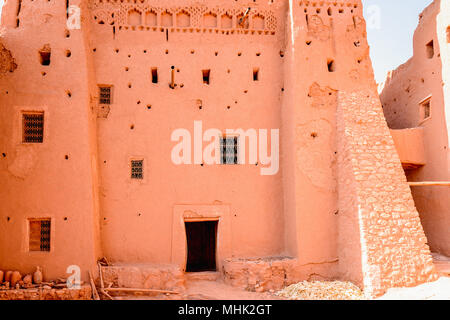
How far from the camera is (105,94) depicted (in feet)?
40.6

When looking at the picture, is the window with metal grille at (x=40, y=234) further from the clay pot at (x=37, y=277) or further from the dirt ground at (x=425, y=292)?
the dirt ground at (x=425, y=292)

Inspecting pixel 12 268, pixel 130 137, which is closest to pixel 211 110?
pixel 130 137

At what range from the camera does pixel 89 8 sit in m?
12.5

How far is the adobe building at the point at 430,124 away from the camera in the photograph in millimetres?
12234

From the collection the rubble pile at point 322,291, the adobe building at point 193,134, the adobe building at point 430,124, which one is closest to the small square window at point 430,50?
the adobe building at point 430,124

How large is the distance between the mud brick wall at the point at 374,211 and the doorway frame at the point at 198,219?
10.5ft

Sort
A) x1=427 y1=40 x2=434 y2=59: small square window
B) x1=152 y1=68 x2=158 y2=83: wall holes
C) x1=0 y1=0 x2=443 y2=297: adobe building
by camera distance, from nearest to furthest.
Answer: x1=0 y1=0 x2=443 y2=297: adobe building < x1=152 y1=68 x2=158 y2=83: wall holes < x1=427 y1=40 x2=434 y2=59: small square window

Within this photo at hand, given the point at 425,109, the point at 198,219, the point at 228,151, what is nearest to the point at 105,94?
the point at 228,151

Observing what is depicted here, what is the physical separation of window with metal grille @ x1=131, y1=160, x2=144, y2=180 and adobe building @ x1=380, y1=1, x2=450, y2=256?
7831 millimetres

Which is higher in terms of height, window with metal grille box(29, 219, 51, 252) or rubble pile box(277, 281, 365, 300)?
window with metal grille box(29, 219, 51, 252)

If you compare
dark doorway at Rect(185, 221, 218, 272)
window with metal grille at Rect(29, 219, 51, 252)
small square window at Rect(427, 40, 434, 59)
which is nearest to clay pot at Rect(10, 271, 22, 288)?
window with metal grille at Rect(29, 219, 51, 252)

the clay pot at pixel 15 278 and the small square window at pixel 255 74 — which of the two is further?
the small square window at pixel 255 74

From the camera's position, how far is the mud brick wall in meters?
10.2

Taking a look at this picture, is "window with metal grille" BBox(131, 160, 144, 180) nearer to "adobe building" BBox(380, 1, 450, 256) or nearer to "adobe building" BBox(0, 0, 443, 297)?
"adobe building" BBox(0, 0, 443, 297)
